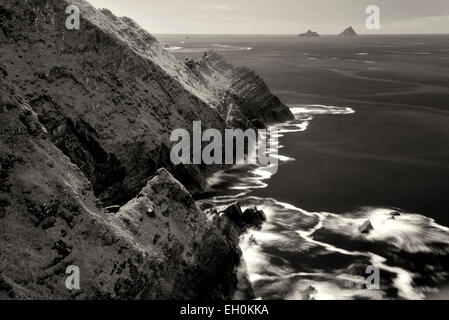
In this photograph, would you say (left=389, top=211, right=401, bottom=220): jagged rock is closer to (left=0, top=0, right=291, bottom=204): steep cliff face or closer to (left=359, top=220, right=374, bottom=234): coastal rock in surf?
(left=359, top=220, right=374, bottom=234): coastal rock in surf

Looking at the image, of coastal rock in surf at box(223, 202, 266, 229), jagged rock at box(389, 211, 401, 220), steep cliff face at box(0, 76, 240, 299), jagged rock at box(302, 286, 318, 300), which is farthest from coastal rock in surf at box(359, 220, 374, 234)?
steep cliff face at box(0, 76, 240, 299)

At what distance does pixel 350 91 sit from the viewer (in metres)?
81.9

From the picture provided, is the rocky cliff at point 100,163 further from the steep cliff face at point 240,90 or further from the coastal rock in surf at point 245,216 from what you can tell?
the coastal rock in surf at point 245,216

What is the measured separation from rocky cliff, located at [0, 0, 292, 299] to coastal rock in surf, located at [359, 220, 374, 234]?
313 inches

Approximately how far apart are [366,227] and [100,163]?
15.2 metres

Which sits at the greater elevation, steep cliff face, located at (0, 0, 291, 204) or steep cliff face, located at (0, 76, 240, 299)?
steep cliff face, located at (0, 0, 291, 204)

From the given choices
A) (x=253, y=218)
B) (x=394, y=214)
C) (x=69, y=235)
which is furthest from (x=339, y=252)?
(x=69, y=235)

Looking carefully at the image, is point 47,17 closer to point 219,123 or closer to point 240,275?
point 219,123

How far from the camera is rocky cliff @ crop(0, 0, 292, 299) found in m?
12.5

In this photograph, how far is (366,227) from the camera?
80.7 feet

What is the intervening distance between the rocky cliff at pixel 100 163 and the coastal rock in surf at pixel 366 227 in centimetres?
795

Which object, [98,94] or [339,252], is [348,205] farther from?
[98,94]

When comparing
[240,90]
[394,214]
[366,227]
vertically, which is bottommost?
[366,227]

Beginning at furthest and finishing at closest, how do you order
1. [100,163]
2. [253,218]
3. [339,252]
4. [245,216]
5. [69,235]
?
[253,218]
[245,216]
[100,163]
[339,252]
[69,235]
